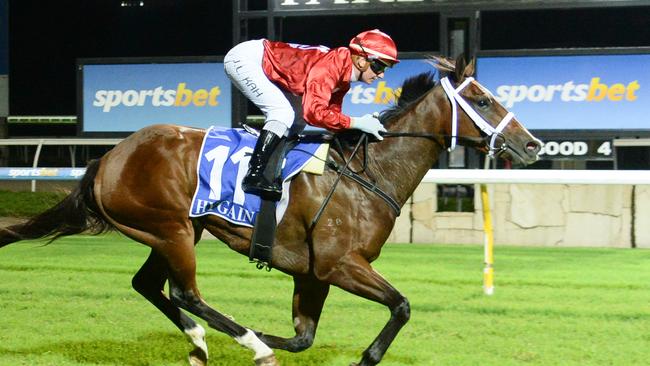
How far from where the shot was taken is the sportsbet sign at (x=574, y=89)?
30.2 ft

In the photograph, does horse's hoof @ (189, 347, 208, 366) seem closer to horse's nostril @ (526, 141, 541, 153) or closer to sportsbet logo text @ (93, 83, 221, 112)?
horse's nostril @ (526, 141, 541, 153)

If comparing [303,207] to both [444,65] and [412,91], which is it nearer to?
[412,91]

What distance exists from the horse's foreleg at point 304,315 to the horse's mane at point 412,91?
2.82ft

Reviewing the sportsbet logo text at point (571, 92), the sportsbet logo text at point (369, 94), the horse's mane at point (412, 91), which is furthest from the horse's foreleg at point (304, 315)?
the sportsbet logo text at point (369, 94)

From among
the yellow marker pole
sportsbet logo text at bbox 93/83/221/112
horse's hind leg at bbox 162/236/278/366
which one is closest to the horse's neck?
horse's hind leg at bbox 162/236/278/366

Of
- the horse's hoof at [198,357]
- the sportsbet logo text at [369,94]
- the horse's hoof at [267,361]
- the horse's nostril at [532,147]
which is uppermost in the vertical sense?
the sportsbet logo text at [369,94]

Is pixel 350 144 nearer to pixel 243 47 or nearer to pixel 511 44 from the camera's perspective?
pixel 243 47

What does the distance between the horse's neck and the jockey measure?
0.12m

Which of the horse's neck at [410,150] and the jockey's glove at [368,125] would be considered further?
the horse's neck at [410,150]

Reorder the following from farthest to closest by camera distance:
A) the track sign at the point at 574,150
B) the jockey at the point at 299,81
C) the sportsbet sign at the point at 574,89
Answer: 1. the track sign at the point at 574,150
2. the sportsbet sign at the point at 574,89
3. the jockey at the point at 299,81

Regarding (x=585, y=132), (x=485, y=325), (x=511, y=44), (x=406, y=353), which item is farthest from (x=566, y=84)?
(x=406, y=353)

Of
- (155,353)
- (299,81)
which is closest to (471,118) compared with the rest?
(299,81)

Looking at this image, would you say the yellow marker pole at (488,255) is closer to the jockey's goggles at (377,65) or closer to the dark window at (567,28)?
the jockey's goggles at (377,65)

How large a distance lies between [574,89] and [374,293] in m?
5.91
